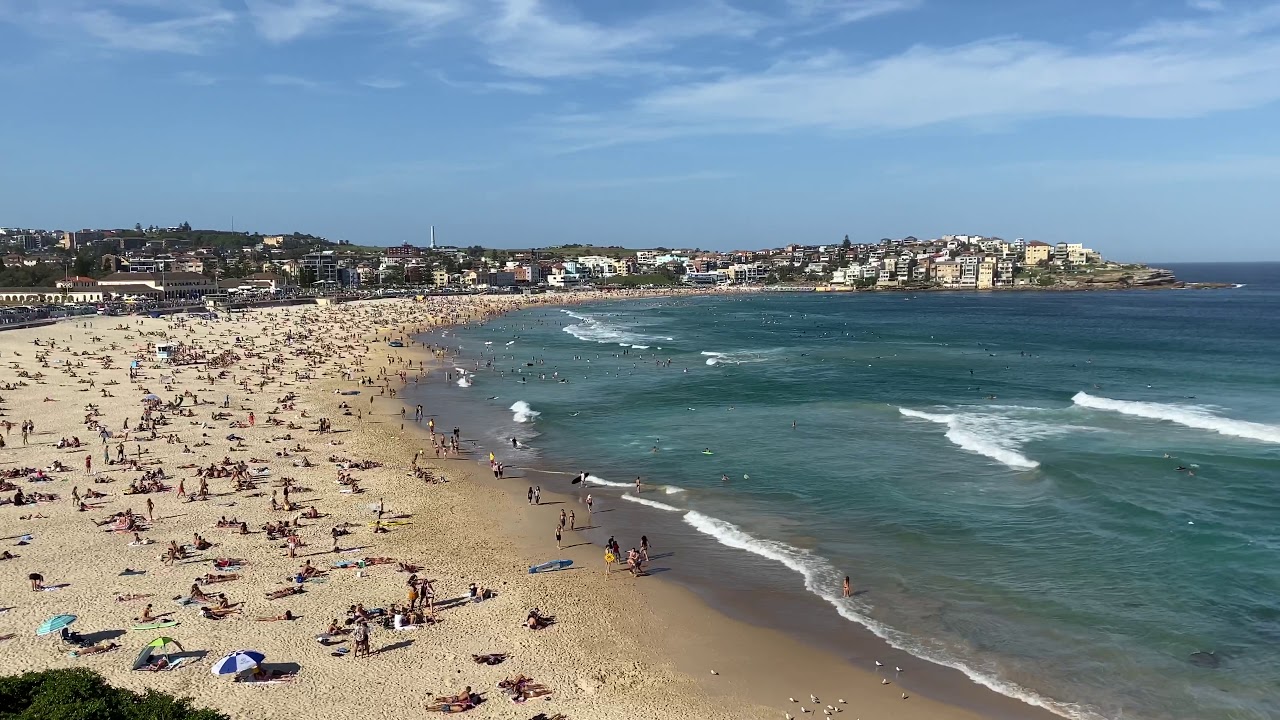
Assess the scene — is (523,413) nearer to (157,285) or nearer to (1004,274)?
(157,285)

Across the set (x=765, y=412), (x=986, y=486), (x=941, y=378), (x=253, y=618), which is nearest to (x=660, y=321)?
(x=941, y=378)

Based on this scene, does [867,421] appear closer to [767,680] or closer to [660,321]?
[767,680]

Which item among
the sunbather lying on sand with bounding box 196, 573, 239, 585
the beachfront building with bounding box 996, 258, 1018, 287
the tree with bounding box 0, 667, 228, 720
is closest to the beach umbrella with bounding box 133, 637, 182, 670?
the sunbather lying on sand with bounding box 196, 573, 239, 585

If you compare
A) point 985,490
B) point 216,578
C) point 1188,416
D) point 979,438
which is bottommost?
point 216,578

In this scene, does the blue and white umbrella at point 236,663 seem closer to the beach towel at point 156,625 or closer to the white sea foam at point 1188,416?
the beach towel at point 156,625

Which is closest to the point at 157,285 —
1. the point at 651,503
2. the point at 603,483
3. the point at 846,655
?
the point at 603,483

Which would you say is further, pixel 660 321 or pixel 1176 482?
pixel 660 321
